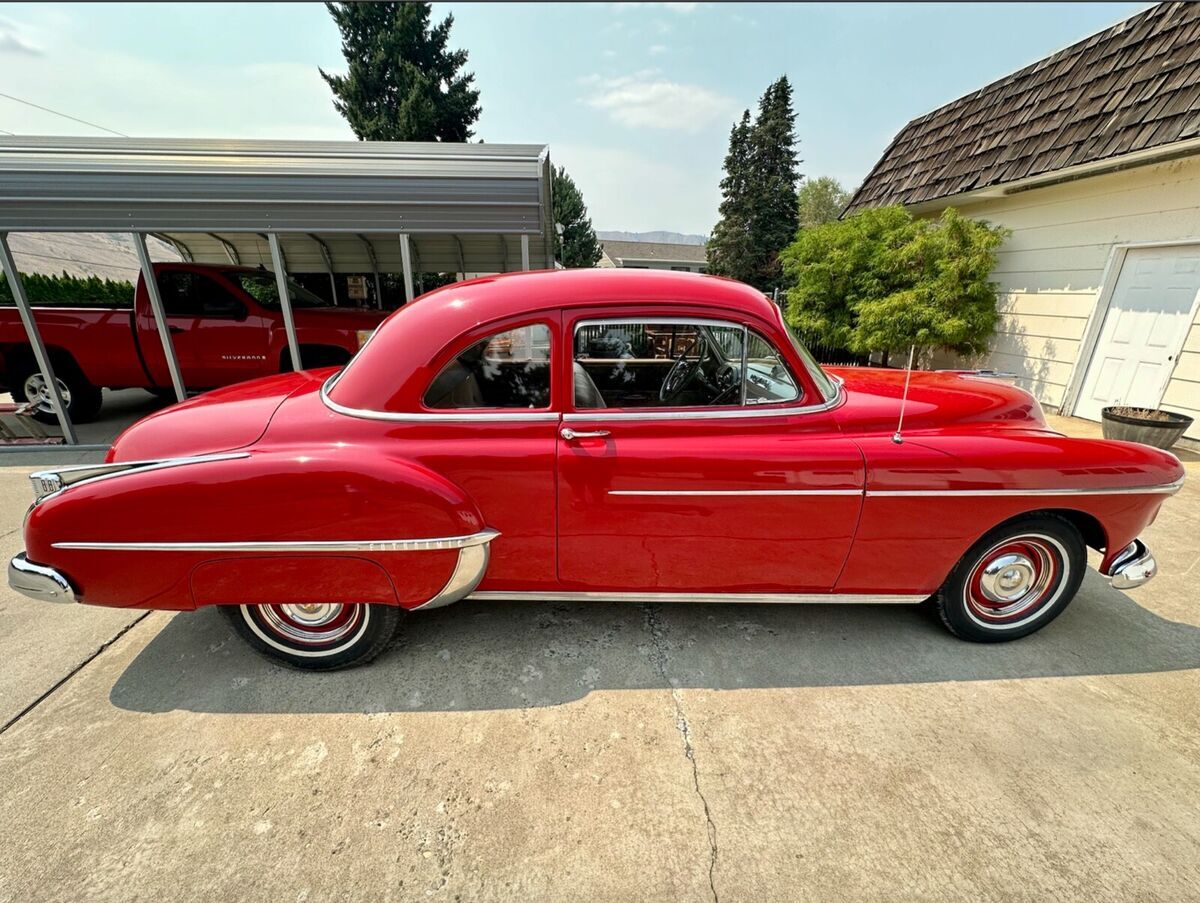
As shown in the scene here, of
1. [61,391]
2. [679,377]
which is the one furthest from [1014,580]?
[61,391]

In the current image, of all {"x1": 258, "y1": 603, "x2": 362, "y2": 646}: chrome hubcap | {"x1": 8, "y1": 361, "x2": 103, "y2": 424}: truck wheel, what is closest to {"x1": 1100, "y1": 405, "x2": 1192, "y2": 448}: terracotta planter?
{"x1": 258, "y1": 603, "x2": 362, "y2": 646}: chrome hubcap

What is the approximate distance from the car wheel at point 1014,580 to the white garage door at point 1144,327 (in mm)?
5265

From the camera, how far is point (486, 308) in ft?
7.26

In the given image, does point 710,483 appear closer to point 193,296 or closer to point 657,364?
point 657,364

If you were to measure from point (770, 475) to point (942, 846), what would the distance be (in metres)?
1.34

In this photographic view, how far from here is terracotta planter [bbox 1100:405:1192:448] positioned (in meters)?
4.85

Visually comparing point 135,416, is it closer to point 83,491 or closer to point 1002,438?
point 83,491

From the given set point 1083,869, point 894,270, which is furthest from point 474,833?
point 894,270

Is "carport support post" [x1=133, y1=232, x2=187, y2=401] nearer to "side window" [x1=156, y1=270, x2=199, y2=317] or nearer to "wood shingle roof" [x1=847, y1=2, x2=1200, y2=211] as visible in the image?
"side window" [x1=156, y1=270, x2=199, y2=317]

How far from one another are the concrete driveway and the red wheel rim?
0.21 metres

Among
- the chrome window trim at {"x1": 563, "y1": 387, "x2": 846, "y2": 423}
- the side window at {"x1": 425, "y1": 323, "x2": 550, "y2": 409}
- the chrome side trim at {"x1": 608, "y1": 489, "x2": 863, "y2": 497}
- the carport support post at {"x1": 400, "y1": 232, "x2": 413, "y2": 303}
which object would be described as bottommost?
the chrome side trim at {"x1": 608, "y1": 489, "x2": 863, "y2": 497}

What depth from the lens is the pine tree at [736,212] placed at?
2738cm

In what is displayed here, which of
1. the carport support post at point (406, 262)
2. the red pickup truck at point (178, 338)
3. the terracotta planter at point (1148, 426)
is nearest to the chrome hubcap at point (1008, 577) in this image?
the terracotta planter at point (1148, 426)

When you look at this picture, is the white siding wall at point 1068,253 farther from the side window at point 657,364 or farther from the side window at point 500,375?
the side window at point 500,375
